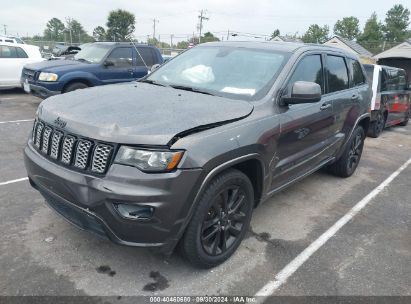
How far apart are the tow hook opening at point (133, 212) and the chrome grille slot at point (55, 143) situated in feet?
2.36

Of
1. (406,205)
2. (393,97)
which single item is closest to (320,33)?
(393,97)

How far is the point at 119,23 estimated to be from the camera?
45531 mm

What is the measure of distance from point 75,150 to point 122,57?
7.47 m

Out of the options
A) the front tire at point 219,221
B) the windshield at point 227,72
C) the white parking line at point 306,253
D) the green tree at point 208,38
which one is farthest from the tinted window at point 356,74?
the green tree at point 208,38

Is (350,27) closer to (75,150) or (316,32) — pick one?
(316,32)

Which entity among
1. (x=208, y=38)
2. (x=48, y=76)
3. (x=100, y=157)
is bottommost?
(x=100, y=157)

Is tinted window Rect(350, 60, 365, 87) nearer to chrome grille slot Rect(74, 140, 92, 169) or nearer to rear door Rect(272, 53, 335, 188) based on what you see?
rear door Rect(272, 53, 335, 188)

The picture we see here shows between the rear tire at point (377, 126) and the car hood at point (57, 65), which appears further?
the rear tire at point (377, 126)

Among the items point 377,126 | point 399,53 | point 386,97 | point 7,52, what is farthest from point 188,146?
point 399,53

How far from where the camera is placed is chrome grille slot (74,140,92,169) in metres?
2.51

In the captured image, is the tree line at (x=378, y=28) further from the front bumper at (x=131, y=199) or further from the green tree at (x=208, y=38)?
the front bumper at (x=131, y=199)

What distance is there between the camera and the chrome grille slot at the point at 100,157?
244 centimetres

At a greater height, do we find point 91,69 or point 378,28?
point 378,28

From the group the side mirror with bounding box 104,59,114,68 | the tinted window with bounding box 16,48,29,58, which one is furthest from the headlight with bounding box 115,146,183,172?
the tinted window with bounding box 16,48,29,58
